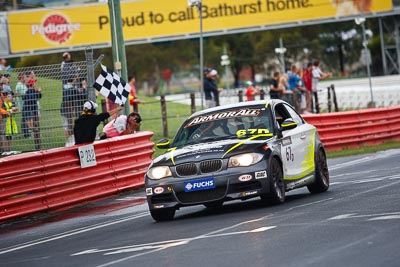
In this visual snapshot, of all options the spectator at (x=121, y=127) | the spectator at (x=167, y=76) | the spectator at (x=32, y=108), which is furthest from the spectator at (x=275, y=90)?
the spectator at (x=167, y=76)

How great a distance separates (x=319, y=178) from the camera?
1684 cm

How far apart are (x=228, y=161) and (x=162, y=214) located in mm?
1148

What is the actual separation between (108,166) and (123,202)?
3.66 feet

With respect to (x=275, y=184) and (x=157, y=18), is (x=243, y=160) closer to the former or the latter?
(x=275, y=184)

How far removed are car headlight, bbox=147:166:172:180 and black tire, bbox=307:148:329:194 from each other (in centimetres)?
290

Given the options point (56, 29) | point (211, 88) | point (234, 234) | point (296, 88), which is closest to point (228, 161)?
point (234, 234)

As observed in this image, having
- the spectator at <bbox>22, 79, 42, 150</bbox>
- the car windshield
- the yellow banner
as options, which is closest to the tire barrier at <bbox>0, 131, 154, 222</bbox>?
the spectator at <bbox>22, 79, 42, 150</bbox>

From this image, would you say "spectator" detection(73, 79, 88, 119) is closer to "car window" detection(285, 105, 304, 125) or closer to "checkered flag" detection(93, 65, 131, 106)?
"checkered flag" detection(93, 65, 131, 106)

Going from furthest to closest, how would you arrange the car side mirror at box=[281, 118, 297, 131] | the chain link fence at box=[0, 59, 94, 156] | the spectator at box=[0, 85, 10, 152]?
the chain link fence at box=[0, 59, 94, 156] < the spectator at box=[0, 85, 10, 152] < the car side mirror at box=[281, 118, 297, 131]

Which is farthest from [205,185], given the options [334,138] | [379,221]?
[334,138]

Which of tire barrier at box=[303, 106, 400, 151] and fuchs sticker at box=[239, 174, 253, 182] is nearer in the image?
fuchs sticker at box=[239, 174, 253, 182]

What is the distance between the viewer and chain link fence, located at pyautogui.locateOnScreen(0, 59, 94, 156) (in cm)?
1989

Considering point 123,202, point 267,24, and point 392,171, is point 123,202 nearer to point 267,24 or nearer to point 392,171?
point 392,171

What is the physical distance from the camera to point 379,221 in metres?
11.9
